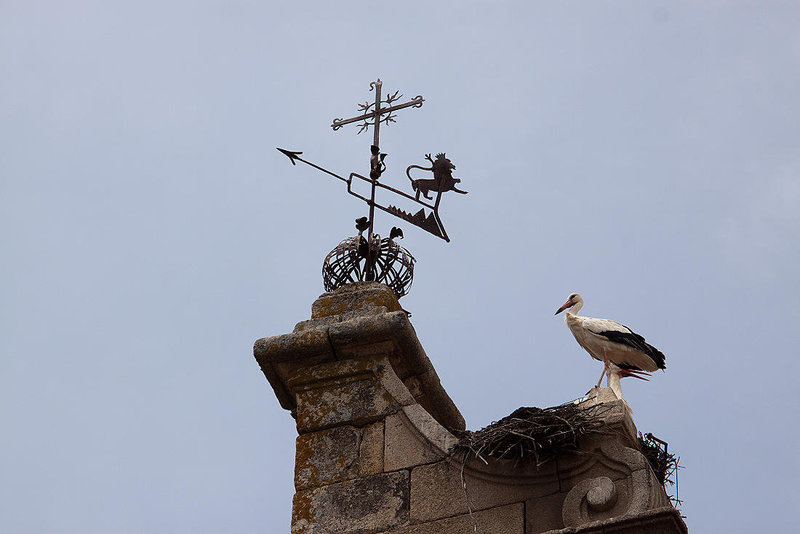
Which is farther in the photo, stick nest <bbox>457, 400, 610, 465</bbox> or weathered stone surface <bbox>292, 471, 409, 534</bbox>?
weathered stone surface <bbox>292, 471, 409, 534</bbox>

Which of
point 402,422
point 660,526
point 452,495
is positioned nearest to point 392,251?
point 402,422

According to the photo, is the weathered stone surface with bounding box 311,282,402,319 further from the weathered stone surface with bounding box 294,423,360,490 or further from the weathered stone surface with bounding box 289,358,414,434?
the weathered stone surface with bounding box 294,423,360,490

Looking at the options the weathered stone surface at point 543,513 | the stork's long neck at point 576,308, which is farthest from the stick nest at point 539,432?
the stork's long neck at point 576,308

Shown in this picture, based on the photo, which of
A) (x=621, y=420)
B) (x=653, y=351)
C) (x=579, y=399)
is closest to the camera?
(x=621, y=420)

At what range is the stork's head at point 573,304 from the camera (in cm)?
766

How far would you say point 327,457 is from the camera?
248 inches

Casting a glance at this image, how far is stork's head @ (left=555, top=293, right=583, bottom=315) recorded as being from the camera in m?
7.66

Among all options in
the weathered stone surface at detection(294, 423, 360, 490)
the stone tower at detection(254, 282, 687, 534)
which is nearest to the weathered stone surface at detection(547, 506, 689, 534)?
the stone tower at detection(254, 282, 687, 534)

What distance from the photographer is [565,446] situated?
568 cm

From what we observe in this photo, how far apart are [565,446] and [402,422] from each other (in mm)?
908

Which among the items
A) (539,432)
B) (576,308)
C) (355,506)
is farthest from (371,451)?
(576,308)

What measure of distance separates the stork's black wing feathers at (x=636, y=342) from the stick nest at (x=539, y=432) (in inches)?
46.3

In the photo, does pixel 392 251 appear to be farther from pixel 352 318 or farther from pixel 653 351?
pixel 653 351

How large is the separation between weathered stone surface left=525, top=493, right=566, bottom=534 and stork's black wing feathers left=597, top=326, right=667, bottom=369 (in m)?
1.56
